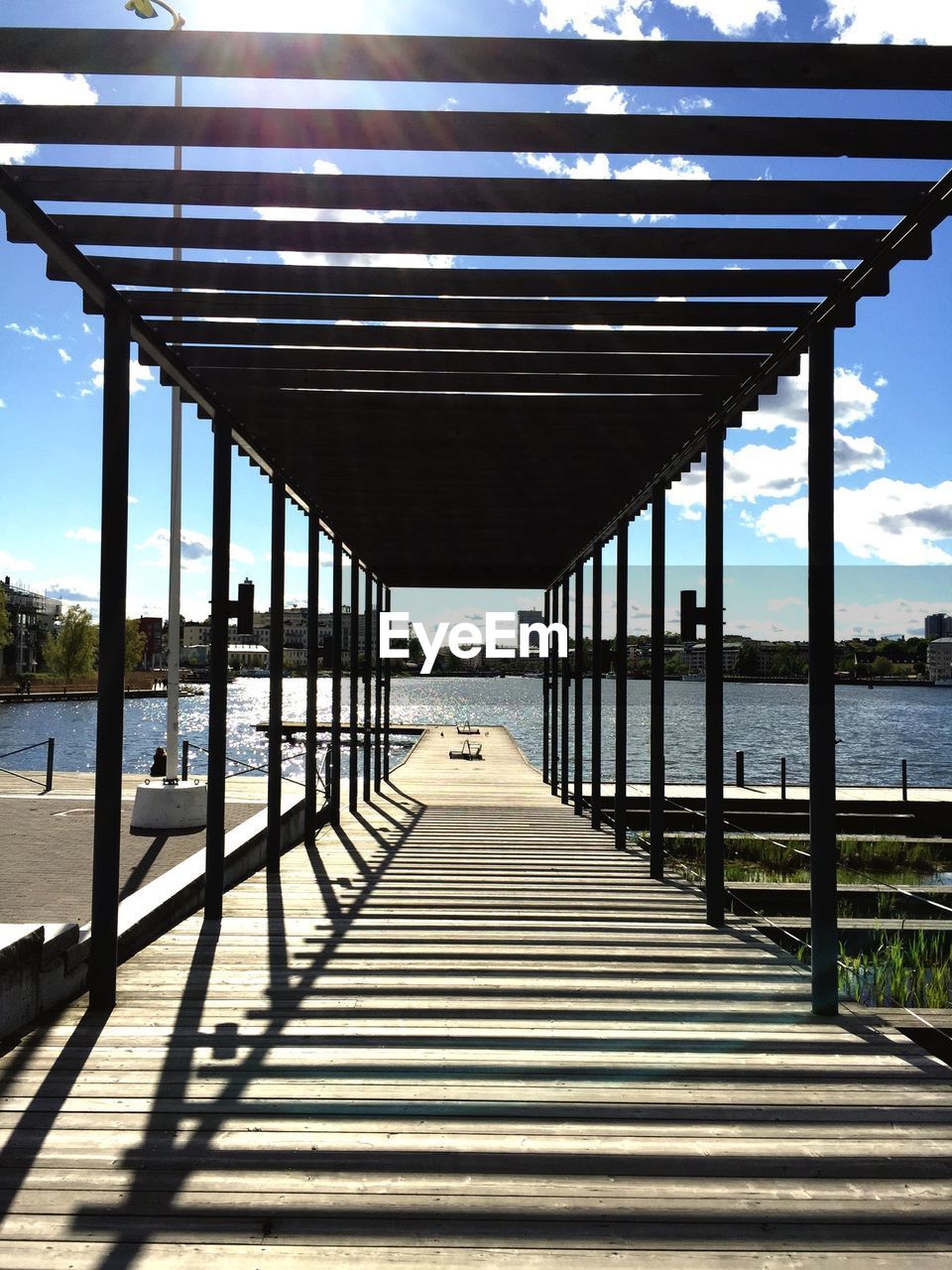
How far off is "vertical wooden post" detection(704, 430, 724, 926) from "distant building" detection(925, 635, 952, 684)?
203790 millimetres

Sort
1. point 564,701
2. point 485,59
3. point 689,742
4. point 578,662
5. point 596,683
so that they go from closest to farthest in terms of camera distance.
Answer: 1. point 485,59
2. point 596,683
3. point 578,662
4. point 564,701
5. point 689,742

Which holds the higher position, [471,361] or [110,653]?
[471,361]

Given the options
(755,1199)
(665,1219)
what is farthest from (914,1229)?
(665,1219)

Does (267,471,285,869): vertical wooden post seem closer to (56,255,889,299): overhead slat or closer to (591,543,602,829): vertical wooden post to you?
(56,255,889,299): overhead slat

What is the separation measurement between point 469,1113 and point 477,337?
3.66 meters

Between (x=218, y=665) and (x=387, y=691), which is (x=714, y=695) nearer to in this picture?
(x=218, y=665)

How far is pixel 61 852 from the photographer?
9688 mm

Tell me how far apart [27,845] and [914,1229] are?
31.2ft

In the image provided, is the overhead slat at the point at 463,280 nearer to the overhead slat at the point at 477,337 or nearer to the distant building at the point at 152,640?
the overhead slat at the point at 477,337

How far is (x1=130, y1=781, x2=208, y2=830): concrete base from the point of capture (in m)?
11.1

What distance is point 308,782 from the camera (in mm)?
9672

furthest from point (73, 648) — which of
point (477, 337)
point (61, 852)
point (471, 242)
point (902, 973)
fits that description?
point (471, 242)

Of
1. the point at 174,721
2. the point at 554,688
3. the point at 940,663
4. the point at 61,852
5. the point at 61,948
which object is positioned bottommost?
the point at 61,852

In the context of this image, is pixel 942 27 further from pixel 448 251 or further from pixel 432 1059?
pixel 432 1059
